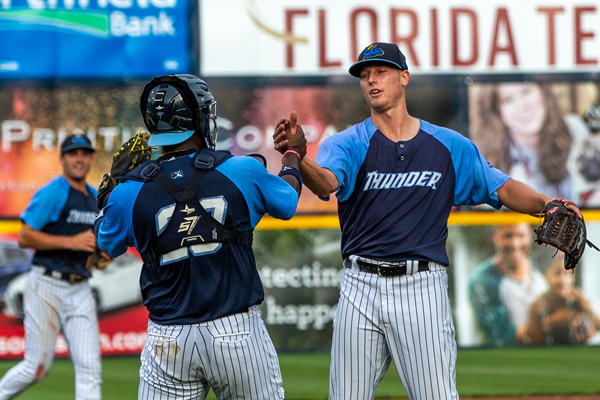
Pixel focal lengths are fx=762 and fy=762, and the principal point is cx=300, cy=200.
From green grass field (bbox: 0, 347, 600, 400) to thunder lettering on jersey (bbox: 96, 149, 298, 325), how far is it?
13.0ft

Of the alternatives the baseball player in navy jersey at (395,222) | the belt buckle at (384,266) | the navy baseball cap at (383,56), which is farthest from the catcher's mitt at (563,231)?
the navy baseball cap at (383,56)

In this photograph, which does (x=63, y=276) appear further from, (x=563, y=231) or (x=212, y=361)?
(x=563, y=231)

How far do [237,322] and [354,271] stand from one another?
1050mm

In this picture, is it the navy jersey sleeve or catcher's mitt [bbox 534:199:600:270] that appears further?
the navy jersey sleeve

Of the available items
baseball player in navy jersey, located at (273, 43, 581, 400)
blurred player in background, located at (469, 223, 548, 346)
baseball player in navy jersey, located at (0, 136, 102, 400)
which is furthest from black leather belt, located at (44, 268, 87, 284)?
blurred player in background, located at (469, 223, 548, 346)

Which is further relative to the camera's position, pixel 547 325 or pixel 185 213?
pixel 547 325

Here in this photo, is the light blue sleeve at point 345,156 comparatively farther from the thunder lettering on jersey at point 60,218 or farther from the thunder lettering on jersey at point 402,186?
the thunder lettering on jersey at point 60,218

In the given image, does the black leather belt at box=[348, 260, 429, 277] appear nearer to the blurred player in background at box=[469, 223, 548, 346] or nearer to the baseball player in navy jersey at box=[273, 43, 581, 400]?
the baseball player in navy jersey at box=[273, 43, 581, 400]

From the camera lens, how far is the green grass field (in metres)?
6.83

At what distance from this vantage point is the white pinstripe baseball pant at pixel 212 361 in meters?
2.95

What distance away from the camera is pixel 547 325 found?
8.59 meters

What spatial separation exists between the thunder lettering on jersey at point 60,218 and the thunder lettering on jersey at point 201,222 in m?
2.78

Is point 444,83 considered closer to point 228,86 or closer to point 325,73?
point 325,73

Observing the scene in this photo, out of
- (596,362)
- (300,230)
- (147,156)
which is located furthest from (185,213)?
(596,362)
